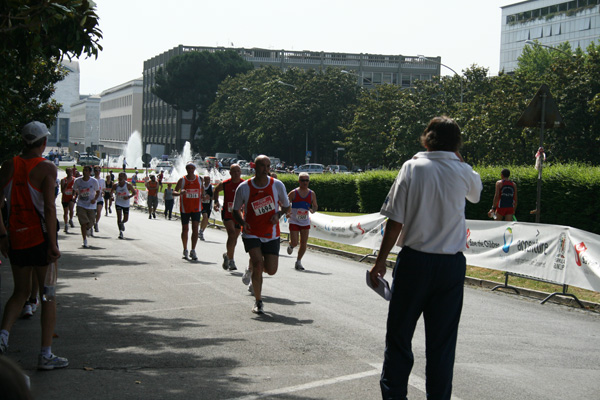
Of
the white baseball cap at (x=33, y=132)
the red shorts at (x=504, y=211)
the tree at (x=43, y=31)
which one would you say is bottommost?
the red shorts at (x=504, y=211)

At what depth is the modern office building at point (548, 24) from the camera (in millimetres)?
100812

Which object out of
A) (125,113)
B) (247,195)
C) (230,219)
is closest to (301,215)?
(230,219)

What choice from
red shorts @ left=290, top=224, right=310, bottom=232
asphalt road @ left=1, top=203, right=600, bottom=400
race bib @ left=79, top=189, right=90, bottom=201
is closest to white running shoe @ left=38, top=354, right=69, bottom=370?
asphalt road @ left=1, top=203, right=600, bottom=400

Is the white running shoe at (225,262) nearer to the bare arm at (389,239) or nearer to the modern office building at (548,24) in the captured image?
the bare arm at (389,239)

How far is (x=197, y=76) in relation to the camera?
115 meters

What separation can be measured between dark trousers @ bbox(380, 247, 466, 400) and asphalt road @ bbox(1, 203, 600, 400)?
111cm

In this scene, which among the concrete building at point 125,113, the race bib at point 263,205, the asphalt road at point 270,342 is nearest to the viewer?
the asphalt road at point 270,342

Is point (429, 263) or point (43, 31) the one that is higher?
point (43, 31)

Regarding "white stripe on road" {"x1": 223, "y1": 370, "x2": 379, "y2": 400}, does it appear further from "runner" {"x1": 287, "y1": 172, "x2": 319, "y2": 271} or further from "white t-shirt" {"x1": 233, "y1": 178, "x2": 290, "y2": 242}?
"runner" {"x1": 287, "y1": 172, "x2": 319, "y2": 271}

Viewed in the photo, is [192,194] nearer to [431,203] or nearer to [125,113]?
[431,203]

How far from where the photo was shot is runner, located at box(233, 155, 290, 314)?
945cm

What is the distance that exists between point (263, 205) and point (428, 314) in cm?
514

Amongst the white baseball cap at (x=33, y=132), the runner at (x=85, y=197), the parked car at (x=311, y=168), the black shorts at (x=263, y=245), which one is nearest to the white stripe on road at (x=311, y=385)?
the white baseball cap at (x=33, y=132)

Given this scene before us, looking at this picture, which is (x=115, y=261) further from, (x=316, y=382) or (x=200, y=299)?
(x=316, y=382)
